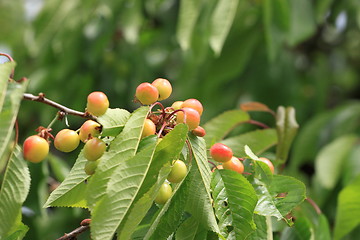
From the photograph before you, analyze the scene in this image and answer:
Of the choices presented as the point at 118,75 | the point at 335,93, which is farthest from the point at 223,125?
the point at 335,93

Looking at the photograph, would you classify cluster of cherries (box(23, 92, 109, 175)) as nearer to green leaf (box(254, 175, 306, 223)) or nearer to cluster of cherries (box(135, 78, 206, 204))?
cluster of cherries (box(135, 78, 206, 204))

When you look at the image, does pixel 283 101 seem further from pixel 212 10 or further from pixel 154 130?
pixel 154 130

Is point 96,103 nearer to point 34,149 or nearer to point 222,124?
point 34,149

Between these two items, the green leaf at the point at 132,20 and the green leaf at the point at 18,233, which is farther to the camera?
the green leaf at the point at 132,20

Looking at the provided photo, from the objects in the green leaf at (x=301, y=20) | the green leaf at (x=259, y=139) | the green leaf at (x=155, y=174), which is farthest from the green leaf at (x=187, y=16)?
the green leaf at (x=155, y=174)

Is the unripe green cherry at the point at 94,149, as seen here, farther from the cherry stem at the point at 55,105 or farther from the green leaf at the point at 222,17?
the green leaf at the point at 222,17

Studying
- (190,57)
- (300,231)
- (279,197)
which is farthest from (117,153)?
(190,57)

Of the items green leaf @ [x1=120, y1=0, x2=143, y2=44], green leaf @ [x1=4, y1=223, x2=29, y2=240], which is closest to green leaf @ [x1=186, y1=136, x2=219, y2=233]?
green leaf @ [x1=4, y1=223, x2=29, y2=240]
